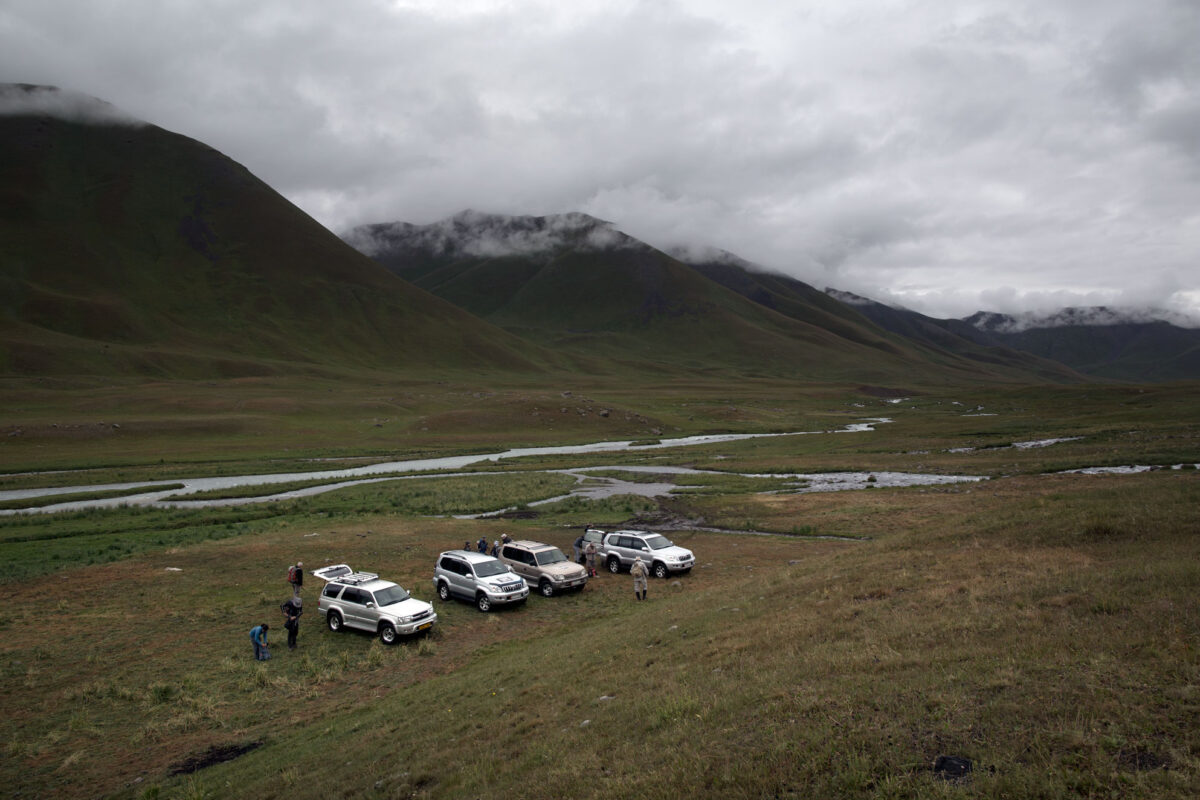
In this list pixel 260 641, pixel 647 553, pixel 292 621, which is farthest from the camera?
pixel 647 553

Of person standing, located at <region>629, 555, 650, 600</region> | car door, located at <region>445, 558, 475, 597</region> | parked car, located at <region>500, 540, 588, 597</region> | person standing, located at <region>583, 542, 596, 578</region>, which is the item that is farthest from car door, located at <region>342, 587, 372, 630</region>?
person standing, located at <region>583, 542, 596, 578</region>

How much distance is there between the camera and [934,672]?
33.4 ft

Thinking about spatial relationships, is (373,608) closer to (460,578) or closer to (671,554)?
(460,578)

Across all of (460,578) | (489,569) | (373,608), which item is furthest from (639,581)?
(373,608)

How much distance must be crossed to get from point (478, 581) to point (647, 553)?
829cm

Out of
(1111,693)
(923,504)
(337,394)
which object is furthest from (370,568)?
(337,394)

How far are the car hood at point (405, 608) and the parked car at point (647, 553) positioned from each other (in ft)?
35.7

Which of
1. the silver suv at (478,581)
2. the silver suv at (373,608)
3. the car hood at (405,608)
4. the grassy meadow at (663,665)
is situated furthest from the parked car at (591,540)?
the car hood at (405,608)

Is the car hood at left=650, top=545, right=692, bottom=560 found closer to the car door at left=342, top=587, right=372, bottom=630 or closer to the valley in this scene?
the valley

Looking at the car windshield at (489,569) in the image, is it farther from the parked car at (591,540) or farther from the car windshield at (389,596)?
the parked car at (591,540)

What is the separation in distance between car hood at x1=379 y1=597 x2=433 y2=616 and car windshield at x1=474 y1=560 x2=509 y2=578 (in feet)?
10.9

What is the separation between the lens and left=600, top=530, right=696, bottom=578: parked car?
95.0 ft

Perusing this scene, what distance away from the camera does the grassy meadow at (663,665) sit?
8.23 metres

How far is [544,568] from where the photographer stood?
27.5 metres
